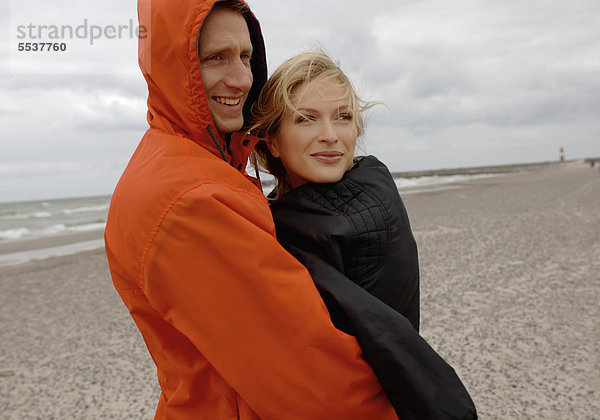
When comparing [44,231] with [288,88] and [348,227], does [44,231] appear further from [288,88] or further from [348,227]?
[348,227]

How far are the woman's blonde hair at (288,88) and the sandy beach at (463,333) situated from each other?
349 cm

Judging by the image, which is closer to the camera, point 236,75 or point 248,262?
point 248,262

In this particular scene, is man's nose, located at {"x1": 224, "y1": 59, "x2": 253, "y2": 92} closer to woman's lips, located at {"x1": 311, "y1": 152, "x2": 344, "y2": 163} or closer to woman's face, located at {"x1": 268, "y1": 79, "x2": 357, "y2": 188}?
woman's face, located at {"x1": 268, "y1": 79, "x2": 357, "y2": 188}

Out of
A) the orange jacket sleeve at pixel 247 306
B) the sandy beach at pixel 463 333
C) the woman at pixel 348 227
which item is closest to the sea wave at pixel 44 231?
the sandy beach at pixel 463 333

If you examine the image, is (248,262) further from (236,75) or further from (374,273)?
(236,75)

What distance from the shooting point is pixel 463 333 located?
592 centimetres

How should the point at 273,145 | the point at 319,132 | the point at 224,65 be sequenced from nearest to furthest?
the point at 224,65 < the point at 319,132 < the point at 273,145

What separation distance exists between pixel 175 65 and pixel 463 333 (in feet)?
17.6

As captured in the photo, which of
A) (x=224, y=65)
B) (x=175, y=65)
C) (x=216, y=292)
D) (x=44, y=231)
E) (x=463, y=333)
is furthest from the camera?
(x=44, y=231)

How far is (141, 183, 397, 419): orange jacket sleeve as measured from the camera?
1310 millimetres

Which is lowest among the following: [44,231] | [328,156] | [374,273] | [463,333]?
[44,231]

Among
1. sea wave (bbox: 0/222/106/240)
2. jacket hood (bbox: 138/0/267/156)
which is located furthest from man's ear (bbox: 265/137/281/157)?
sea wave (bbox: 0/222/106/240)

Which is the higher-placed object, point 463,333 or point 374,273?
point 374,273

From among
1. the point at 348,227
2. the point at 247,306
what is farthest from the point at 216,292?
the point at 348,227
